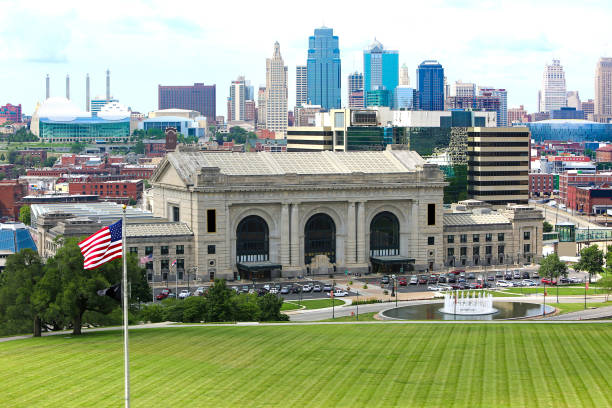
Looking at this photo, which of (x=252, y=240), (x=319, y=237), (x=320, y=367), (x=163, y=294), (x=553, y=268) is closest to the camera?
(x=320, y=367)

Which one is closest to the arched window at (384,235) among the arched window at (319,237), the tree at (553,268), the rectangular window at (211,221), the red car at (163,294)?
the arched window at (319,237)

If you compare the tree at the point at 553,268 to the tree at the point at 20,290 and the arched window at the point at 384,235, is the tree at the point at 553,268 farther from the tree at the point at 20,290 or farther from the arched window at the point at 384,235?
the tree at the point at 20,290

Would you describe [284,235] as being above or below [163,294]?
above

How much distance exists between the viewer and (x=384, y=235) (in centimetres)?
17162

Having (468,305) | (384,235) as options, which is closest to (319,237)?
(384,235)

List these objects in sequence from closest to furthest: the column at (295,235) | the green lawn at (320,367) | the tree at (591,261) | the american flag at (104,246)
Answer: the american flag at (104,246)
the green lawn at (320,367)
the tree at (591,261)
the column at (295,235)

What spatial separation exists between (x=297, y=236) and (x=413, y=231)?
19.1 metres

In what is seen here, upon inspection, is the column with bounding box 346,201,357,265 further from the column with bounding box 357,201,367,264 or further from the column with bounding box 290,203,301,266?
the column with bounding box 290,203,301,266

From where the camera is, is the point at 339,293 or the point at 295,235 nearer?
the point at 339,293

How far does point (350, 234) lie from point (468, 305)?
1557 inches

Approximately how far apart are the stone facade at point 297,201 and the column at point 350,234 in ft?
0.48

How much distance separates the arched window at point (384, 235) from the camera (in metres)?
171

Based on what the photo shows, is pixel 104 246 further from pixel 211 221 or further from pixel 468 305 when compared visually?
pixel 211 221

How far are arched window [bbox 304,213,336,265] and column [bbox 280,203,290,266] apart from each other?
12.4 ft
